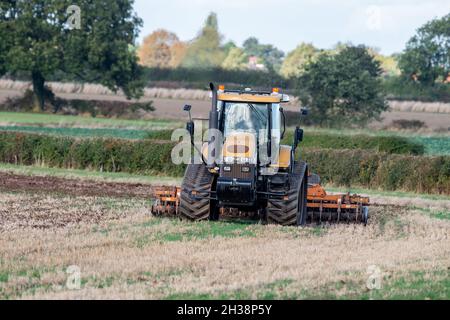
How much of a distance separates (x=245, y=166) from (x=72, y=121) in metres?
38.6

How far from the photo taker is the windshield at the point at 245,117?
18.9 meters

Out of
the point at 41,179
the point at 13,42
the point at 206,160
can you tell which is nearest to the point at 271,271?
the point at 206,160

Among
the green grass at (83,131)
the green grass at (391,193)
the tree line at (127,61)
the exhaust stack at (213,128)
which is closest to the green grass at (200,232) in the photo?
the exhaust stack at (213,128)

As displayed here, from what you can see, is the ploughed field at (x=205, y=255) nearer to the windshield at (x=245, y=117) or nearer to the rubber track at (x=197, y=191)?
the rubber track at (x=197, y=191)

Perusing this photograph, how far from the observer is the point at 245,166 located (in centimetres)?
1834

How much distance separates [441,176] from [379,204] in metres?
5.55

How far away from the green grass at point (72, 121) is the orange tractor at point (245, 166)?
29.7m

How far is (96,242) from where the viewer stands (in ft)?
53.2

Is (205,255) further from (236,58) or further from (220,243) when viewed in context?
(236,58)

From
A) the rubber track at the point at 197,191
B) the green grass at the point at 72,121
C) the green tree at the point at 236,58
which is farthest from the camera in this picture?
the green tree at the point at 236,58

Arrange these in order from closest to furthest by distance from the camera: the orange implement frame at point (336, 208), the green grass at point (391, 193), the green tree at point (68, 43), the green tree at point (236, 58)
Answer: the orange implement frame at point (336, 208) → the green grass at point (391, 193) → the green tree at point (68, 43) → the green tree at point (236, 58)

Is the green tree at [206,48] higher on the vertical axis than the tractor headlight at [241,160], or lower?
higher

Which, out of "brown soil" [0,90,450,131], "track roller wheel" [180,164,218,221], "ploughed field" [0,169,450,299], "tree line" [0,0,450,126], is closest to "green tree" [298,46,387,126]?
"tree line" [0,0,450,126]
